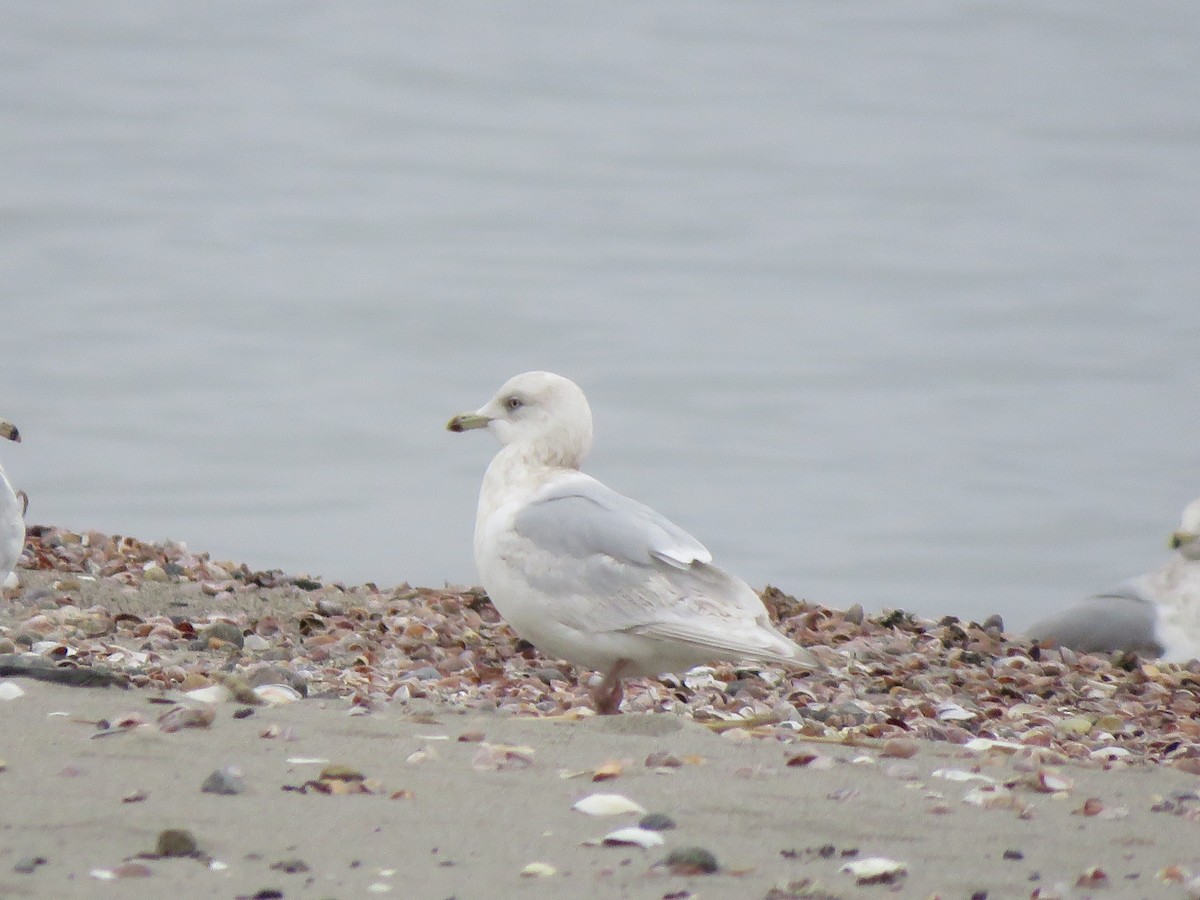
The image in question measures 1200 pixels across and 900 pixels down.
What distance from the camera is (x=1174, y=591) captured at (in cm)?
666

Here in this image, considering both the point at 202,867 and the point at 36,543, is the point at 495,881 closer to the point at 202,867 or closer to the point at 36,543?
the point at 202,867

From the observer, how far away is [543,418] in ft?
16.6

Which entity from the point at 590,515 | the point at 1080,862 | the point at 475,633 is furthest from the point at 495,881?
the point at 475,633

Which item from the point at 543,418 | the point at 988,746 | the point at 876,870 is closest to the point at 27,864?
the point at 876,870

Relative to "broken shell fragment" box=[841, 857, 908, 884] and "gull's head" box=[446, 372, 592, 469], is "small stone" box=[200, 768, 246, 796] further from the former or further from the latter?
"gull's head" box=[446, 372, 592, 469]

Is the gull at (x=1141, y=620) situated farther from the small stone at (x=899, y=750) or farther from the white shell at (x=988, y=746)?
the small stone at (x=899, y=750)

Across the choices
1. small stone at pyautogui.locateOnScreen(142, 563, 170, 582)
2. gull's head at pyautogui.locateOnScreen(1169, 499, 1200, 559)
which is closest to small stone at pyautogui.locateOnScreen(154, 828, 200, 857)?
small stone at pyautogui.locateOnScreen(142, 563, 170, 582)

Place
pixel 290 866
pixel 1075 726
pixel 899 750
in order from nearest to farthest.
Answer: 1. pixel 290 866
2. pixel 899 750
3. pixel 1075 726

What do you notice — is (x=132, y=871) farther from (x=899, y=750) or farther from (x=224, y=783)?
(x=899, y=750)

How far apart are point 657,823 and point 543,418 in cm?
211

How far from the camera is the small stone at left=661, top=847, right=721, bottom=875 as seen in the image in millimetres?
2865

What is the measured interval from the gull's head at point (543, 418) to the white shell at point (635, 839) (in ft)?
6.91

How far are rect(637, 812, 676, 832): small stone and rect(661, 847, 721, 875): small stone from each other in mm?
170

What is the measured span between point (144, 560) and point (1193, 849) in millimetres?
4315
